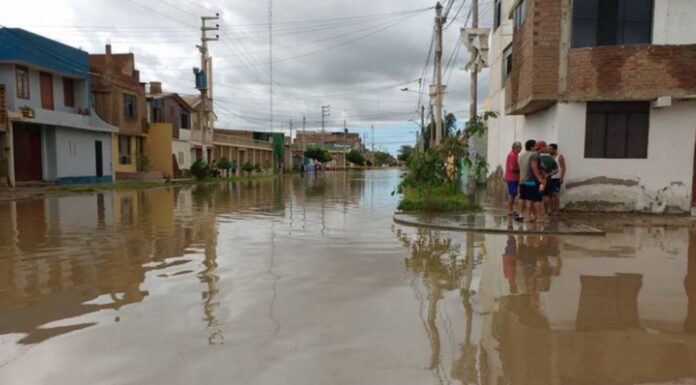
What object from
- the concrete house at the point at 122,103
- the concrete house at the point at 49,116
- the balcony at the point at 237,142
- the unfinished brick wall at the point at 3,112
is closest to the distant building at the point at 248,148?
the balcony at the point at 237,142

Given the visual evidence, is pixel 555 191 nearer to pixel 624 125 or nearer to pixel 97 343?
pixel 624 125

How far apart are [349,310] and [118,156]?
36022 millimetres

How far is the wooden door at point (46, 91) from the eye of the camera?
29656mm

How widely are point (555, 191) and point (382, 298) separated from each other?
8.42 meters

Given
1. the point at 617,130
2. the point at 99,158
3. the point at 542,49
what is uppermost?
the point at 542,49

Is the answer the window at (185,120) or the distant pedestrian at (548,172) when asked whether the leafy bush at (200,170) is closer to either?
the window at (185,120)

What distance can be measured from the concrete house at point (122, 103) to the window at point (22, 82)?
246 inches

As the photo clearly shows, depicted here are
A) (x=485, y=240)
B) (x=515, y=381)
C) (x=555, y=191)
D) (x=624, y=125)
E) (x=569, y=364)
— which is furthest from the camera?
(x=624, y=125)

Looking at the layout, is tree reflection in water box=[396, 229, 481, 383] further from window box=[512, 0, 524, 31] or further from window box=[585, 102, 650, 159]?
window box=[512, 0, 524, 31]

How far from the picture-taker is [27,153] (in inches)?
1108

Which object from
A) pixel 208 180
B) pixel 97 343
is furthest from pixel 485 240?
pixel 208 180

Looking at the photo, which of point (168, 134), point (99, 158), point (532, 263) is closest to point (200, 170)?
point (168, 134)

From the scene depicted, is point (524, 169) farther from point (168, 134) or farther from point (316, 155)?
point (316, 155)

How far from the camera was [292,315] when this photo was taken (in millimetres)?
5566
